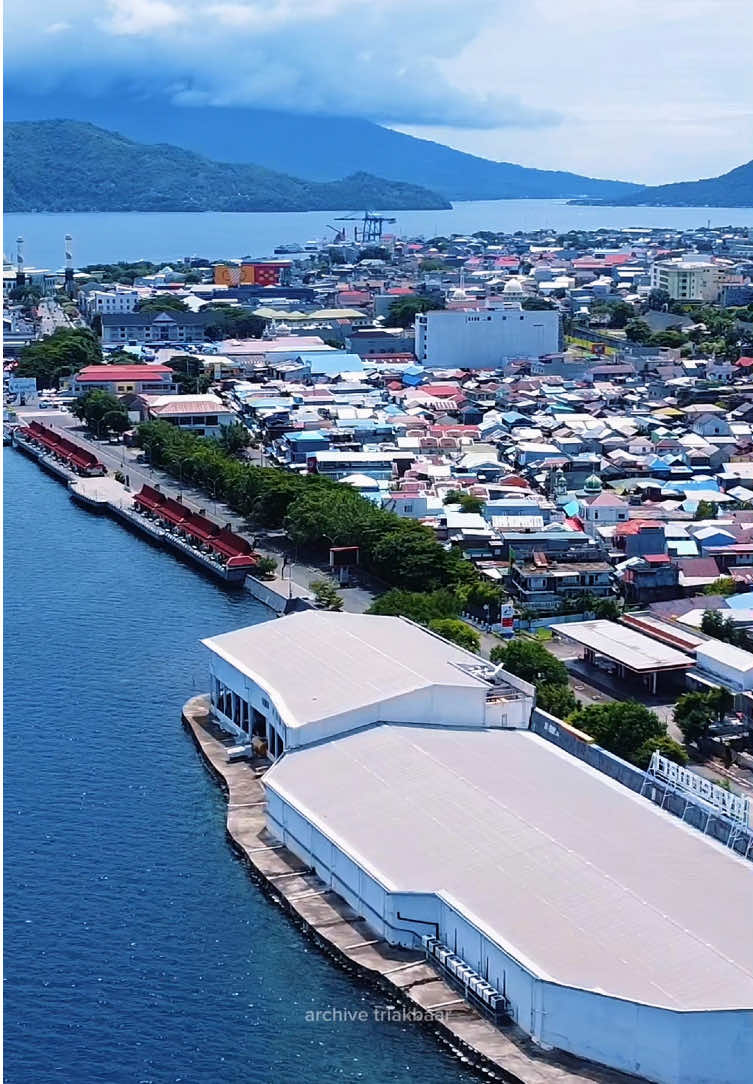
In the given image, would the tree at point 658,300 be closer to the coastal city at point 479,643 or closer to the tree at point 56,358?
the coastal city at point 479,643

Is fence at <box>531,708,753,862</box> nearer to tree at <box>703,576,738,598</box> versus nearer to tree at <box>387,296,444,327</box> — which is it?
tree at <box>703,576,738,598</box>

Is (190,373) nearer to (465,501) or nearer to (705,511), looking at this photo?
(465,501)

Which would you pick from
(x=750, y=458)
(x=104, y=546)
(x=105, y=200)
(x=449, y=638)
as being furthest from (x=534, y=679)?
(x=105, y=200)

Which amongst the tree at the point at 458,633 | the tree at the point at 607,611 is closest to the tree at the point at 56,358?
the tree at the point at 607,611

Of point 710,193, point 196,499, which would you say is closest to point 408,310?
point 196,499

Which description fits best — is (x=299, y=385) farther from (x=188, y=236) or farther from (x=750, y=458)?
(x=188, y=236)

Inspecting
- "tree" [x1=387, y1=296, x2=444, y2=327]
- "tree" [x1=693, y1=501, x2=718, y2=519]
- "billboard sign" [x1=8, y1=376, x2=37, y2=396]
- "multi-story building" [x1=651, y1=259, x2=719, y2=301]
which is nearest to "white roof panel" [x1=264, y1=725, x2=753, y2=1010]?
"tree" [x1=693, y1=501, x2=718, y2=519]
